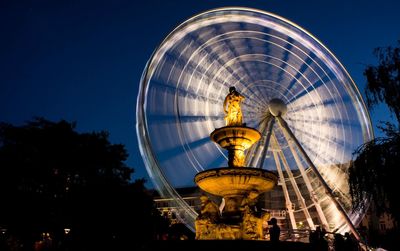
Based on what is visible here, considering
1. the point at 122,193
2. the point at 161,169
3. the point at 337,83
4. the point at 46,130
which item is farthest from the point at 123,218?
the point at 337,83

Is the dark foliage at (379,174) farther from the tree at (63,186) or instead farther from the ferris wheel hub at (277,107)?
the tree at (63,186)

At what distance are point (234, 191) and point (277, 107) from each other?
8496 mm

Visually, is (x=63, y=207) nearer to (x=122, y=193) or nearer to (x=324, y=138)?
(x=122, y=193)

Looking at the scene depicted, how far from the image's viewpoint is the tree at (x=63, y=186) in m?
22.3

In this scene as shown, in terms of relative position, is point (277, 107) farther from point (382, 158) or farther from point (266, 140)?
point (382, 158)

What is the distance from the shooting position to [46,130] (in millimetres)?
25781

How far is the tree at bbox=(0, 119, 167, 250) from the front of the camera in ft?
73.1

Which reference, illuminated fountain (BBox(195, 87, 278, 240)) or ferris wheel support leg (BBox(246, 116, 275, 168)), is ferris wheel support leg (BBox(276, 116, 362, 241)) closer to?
ferris wheel support leg (BBox(246, 116, 275, 168))

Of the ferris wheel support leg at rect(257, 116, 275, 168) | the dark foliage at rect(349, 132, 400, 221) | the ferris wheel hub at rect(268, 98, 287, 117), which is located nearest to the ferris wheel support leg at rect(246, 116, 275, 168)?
the ferris wheel support leg at rect(257, 116, 275, 168)

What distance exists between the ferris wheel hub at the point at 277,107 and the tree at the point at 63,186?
10.6m

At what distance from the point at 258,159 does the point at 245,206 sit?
7.70 m

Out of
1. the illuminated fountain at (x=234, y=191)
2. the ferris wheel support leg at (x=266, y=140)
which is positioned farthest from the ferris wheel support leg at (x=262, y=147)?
the illuminated fountain at (x=234, y=191)

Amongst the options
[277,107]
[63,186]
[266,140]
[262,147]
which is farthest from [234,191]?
[63,186]

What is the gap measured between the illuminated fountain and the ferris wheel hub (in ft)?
20.1
